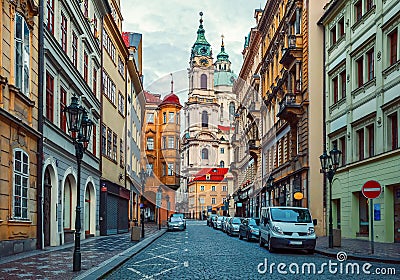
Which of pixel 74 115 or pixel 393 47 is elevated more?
pixel 393 47

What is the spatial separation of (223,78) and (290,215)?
439 ft

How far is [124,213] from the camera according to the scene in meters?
46.4

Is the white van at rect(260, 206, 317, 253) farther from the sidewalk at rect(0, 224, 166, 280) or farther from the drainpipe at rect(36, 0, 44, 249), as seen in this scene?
the drainpipe at rect(36, 0, 44, 249)

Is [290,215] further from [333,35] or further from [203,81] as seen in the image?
[203,81]

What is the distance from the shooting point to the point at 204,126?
303 feet

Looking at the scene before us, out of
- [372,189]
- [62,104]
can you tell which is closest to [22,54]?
[62,104]

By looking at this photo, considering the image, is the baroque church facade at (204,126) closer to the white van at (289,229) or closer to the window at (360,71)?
the window at (360,71)

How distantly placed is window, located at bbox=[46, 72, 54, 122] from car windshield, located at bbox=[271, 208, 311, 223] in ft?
32.4

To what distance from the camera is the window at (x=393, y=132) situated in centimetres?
2572

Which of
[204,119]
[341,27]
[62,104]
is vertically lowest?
[62,104]

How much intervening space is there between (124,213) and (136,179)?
13407 millimetres

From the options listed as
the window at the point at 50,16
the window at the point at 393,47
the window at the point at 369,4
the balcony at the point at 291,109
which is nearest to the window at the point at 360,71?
the window at the point at 369,4

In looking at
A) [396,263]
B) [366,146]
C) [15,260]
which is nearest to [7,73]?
[15,260]

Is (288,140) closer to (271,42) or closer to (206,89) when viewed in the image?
(271,42)
